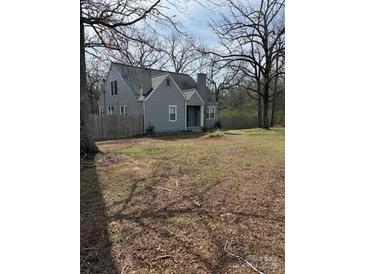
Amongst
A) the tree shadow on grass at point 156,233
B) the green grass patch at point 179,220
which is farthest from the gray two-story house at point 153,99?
the green grass patch at point 179,220

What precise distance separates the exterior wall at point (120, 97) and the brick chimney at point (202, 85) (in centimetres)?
456

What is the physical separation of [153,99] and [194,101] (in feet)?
9.56

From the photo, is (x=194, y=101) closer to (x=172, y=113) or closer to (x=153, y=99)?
(x=172, y=113)

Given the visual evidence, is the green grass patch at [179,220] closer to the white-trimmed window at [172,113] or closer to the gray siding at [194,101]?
the white-trimmed window at [172,113]

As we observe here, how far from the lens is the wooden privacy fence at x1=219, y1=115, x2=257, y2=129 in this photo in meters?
16.9

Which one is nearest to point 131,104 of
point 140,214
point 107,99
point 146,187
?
point 107,99

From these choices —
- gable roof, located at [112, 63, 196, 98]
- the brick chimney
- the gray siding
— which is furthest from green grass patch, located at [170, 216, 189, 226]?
the brick chimney

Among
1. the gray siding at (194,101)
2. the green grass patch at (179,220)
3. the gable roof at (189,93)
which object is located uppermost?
the gable roof at (189,93)

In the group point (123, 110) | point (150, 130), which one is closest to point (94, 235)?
point (150, 130)

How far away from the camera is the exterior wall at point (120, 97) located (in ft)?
41.6
